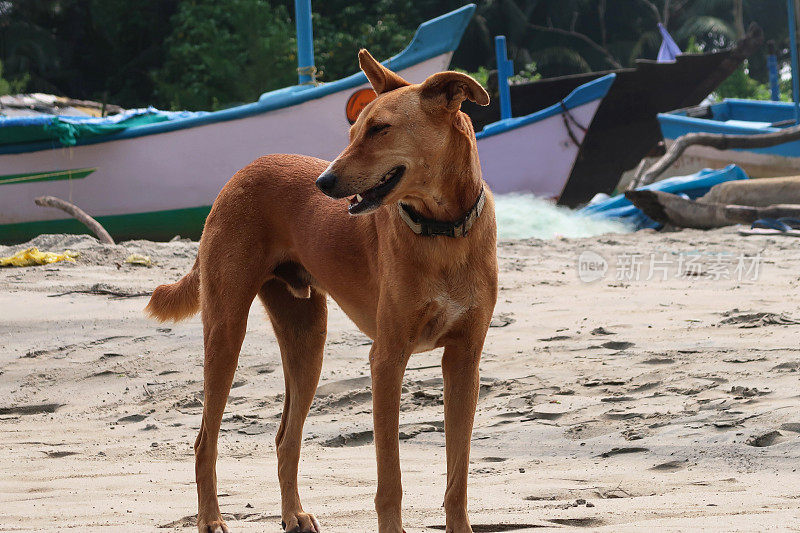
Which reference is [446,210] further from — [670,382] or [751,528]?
[670,382]

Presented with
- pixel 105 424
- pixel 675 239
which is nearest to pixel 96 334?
pixel 105 424

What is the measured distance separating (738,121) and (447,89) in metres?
18.4

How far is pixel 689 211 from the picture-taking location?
12211 mm

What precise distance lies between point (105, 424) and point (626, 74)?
1608 centimetres

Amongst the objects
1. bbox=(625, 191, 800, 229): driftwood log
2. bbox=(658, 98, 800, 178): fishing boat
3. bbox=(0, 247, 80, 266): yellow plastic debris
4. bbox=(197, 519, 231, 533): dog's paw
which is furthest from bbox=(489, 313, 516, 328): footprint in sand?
bbox=(658, 98, 800, 178): fishing boat

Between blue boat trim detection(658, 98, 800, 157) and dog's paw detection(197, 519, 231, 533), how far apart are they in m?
13.7

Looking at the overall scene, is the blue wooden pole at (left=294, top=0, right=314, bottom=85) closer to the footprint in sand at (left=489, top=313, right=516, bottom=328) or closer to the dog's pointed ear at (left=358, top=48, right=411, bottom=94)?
the footprint in sand at (left=489, top=313, right=516, bottom=328)

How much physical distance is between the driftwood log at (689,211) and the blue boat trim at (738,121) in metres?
3.26

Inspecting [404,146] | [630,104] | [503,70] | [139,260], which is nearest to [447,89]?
[404,146]

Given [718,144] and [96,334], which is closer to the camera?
[96,334]

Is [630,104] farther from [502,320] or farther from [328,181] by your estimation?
[328,181]

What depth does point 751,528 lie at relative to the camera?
2736 mm

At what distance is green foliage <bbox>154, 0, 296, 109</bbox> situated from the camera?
27.7 meters

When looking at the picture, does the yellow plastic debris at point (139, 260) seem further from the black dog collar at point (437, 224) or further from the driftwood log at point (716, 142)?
the driftwood log at point (716, 142)
